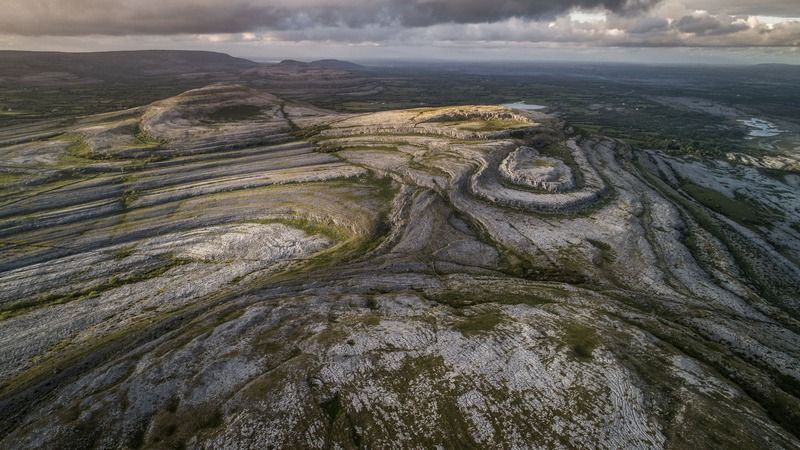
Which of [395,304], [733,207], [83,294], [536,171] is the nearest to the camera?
[395,304]

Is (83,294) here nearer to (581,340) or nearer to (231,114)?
(581,340)

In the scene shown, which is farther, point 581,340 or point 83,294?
point 83,294

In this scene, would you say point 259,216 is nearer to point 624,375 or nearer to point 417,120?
point 624,375

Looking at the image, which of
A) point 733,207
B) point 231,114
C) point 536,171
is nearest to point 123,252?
point 536,171

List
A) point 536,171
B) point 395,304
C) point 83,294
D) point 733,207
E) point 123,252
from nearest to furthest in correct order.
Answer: point 395,304, point 83,294, point 123,252, point 536,171, point 733,207

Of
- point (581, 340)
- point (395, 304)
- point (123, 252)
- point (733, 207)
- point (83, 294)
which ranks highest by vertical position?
point (581, 340)

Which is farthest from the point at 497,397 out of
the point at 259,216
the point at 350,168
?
the point at 350,168

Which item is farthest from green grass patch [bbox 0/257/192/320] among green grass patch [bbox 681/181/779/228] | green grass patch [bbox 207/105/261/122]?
green grass patch [bbox 207/105/261/122]

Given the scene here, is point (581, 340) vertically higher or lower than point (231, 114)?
lower
